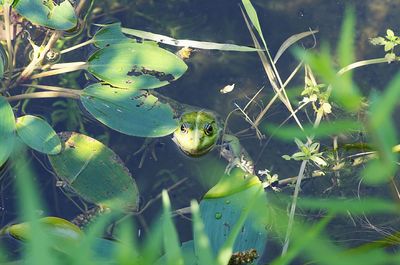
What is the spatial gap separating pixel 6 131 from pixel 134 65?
0.44 metres

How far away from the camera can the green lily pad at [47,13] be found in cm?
160

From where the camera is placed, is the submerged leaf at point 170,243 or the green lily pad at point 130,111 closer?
the submerged leaf at point 170,243

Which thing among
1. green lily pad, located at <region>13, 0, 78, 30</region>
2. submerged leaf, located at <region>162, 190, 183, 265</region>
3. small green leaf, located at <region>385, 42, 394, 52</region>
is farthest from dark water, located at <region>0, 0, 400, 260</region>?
submerged leaf, located at <region>162, 190, 183, 265</region>

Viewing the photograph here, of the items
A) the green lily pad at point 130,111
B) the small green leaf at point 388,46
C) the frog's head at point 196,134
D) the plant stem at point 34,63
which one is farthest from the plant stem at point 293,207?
the plant stem at point 34,63

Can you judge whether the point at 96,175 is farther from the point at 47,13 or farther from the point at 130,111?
the point at 47,13

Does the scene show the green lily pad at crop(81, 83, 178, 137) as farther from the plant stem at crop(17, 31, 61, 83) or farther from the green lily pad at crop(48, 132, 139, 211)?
the plant stem at crop(17, 31, 61, 83)

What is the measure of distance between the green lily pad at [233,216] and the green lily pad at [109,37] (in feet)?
2.01

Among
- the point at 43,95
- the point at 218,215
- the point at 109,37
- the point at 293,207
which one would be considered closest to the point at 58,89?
the point at 43,95

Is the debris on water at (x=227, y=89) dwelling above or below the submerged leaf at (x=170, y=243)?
below

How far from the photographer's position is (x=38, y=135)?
1.51m

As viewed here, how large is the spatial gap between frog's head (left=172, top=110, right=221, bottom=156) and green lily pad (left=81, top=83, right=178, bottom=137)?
67mm

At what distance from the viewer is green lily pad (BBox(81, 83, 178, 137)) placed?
1.55 metres

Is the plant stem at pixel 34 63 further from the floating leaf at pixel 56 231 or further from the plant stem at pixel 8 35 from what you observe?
the floating leaf at pixel 56 231

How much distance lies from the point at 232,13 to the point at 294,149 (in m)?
0.57
